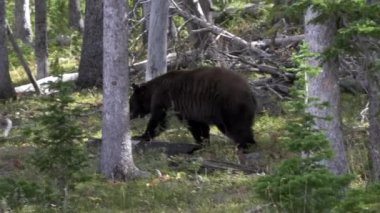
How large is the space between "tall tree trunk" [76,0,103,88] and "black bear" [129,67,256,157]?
5.53m

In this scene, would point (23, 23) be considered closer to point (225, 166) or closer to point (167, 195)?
point (225, 166)

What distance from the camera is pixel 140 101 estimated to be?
1516cm

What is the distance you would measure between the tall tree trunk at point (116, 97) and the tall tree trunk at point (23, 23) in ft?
71.1

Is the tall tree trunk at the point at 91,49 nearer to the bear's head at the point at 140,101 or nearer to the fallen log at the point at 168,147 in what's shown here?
the bear's head at the point at 140,101

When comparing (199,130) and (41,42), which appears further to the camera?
(41,42)

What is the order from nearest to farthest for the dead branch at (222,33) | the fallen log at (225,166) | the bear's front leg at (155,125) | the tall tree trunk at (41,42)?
the fallen log at (225,166) → the bear's front leg at (155,125) → the dead branch at (222,33) → the tall tree trunk at (41,42)

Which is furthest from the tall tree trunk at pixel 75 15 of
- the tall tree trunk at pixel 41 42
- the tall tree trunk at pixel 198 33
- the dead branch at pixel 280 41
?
the dead branch at pixel 280 41

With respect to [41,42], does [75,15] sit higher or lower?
higher

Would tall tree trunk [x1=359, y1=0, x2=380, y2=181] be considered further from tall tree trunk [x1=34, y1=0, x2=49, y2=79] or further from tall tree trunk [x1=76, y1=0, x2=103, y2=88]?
tall tree trunk [x1=34, y1=0, x2=49, y2=79]

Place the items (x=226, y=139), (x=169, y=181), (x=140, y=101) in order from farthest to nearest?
(x=140, y=101) < (x=226, y=139) < (x=169, y=181)

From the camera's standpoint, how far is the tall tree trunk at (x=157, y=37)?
624 inches

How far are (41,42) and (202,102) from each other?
Answer: 10.4 meters

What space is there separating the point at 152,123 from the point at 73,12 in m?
19.4

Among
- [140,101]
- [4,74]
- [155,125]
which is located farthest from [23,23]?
[155,125]
